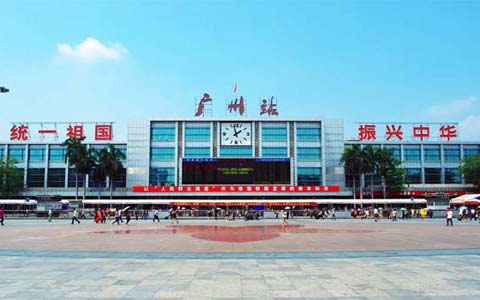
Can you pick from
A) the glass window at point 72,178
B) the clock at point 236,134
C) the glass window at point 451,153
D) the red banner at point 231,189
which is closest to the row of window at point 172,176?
the red banner at point 231,189

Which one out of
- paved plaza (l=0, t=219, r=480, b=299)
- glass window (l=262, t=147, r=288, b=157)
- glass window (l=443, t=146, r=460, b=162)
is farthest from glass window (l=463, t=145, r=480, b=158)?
paved plaza (l=0, t=219, r=480, b=299)

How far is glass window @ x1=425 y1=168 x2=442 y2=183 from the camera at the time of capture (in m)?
75.4

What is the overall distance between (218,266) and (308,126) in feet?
203

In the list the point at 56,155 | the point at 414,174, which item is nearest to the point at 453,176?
the point at 414,174

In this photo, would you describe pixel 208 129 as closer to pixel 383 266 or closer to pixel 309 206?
pixel 309 206

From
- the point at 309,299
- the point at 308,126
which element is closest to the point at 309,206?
the point at 308,126

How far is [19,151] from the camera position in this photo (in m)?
75.7

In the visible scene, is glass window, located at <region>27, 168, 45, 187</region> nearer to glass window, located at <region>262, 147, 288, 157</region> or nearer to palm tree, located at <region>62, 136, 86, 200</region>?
palm tree, located at <region>62, 136, 86, 200</region>

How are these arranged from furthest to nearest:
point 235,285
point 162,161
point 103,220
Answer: point 162,161, point 103,220, point 235,285

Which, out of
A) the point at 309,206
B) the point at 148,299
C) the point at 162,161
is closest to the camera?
the point at 148,299

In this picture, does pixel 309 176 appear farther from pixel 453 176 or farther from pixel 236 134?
pixel 453 176

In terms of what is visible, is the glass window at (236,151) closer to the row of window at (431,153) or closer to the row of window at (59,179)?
the row of window at (59,179)

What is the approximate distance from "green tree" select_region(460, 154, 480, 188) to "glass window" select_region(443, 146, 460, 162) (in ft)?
17.6

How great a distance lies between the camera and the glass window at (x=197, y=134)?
235ft
